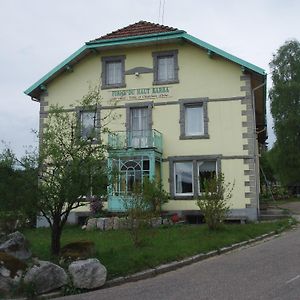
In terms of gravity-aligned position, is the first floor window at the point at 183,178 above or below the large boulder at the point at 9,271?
above

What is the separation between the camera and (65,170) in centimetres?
1120

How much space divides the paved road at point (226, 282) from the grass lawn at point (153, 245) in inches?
22.6

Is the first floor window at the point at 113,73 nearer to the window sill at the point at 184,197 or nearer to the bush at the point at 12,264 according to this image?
the window sill at the point at 184,197

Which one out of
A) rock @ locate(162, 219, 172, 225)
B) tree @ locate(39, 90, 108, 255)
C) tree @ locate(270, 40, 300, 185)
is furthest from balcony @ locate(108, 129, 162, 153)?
tree @ locate(270, 40, 300, 185)

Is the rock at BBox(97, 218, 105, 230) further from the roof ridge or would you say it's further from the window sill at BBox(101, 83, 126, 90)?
the roof ridge

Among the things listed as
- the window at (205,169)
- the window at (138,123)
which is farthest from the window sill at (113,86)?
the window at (205,169)

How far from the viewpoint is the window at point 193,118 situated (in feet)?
73.7

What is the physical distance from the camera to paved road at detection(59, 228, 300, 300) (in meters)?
8.23

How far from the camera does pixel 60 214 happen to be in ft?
38.0

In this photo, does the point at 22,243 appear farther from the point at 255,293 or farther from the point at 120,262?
the point at 255,293

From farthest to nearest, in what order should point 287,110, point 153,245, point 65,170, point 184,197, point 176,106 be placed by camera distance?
point 287,110
point 176,106
point 184,197
point 153,245
point 65,170

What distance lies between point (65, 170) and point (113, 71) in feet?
44.3

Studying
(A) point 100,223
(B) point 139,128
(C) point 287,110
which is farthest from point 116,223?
(C) point 287,110

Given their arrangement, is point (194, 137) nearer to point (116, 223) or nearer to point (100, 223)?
point (116, 223)
